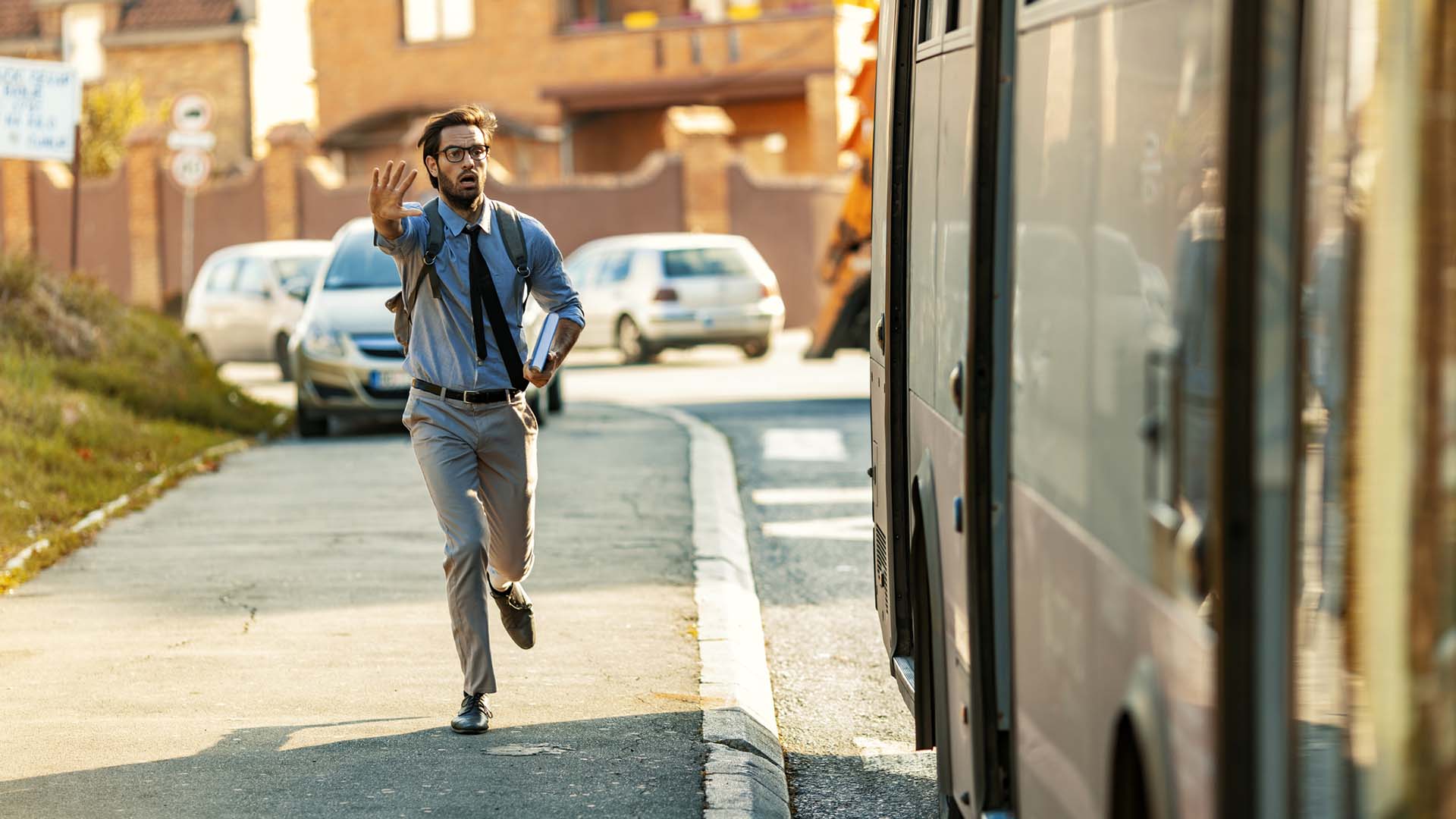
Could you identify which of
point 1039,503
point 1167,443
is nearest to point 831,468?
point 1039,503

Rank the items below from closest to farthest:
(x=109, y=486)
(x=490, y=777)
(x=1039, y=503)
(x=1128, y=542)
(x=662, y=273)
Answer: (x=1128, y=542)
(x=1039, y=503)
(x=490, y=777)
(x=109, y=486)
(x=662, y=273)

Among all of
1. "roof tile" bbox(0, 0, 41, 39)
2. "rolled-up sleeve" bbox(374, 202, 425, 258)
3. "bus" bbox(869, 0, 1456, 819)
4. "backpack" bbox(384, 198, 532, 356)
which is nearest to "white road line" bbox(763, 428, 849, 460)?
"backpack" bbox(384, 198, 532, 356)

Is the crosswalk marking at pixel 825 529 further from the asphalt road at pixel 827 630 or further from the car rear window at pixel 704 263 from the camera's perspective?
the car rear window at pixel 704 263

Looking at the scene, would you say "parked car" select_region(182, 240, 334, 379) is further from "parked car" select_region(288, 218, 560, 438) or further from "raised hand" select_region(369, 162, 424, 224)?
"raised hand" select_region(369, 162, 424, 224)

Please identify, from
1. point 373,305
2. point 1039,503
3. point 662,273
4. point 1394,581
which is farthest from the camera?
point 662,273

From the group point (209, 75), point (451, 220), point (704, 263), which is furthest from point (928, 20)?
point (209, 75)

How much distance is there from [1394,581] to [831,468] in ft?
36.6

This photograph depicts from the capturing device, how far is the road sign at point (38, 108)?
53.2 ft

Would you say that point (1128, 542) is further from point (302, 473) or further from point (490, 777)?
point (302, 473)

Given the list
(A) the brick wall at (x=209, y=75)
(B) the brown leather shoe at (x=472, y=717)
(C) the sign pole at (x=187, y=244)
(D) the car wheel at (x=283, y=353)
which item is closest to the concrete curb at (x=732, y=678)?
(B) the brown leather shoe at (x=472, y=717)

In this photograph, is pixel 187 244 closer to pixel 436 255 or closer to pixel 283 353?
pixel 283 353

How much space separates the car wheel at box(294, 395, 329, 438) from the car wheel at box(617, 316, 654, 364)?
9924 mm

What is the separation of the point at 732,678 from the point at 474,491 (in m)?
1.21

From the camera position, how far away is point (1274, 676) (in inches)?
97.5
